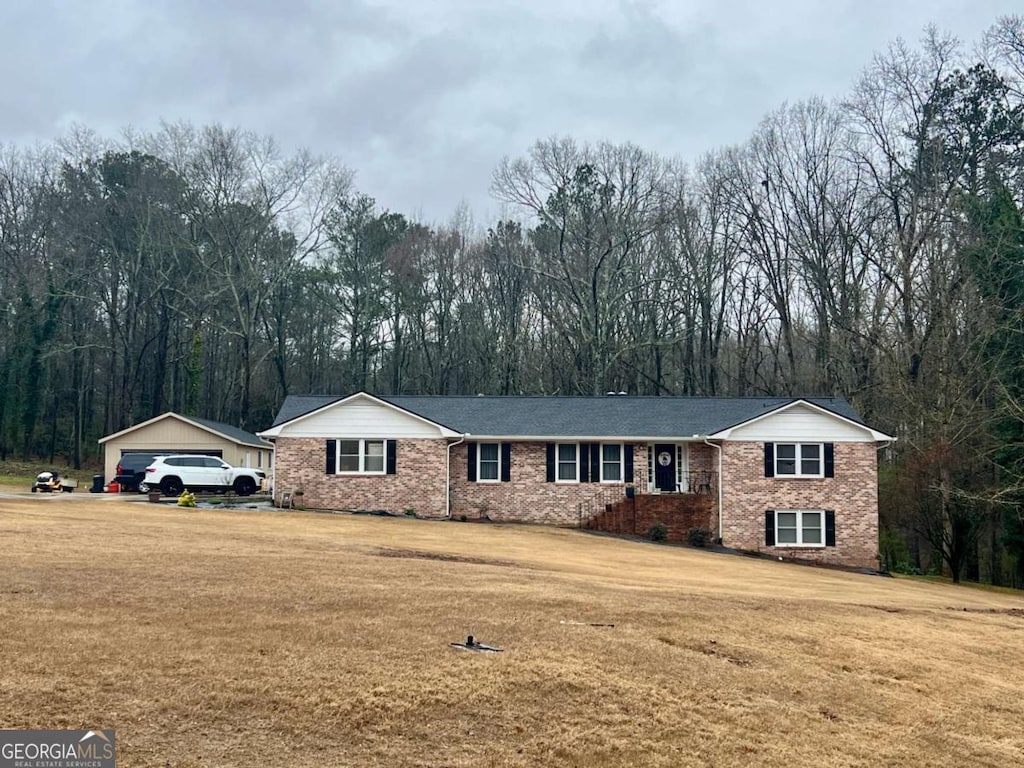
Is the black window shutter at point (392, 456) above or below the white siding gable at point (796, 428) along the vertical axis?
below

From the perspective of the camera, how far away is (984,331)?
3472 centimetres

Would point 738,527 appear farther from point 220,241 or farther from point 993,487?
point 220,241

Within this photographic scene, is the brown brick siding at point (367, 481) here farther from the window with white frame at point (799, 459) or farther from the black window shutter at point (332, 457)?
the window with white frame at point (799, 459)

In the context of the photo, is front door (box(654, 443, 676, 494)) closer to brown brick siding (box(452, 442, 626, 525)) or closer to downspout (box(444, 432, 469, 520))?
brown brick siding (box(452, 442, 626, 525))

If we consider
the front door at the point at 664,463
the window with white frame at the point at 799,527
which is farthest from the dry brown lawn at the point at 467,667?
the front door at the point at 664,463

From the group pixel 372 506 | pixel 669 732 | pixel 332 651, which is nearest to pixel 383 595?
pixel 332 651

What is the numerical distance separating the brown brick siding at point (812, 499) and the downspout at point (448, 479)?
9.14m

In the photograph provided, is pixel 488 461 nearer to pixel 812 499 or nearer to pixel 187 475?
pixel 812 499

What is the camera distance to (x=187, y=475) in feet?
117

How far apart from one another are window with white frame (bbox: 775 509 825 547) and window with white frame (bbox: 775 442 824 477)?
4.15 ft

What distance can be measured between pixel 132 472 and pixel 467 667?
31341mm

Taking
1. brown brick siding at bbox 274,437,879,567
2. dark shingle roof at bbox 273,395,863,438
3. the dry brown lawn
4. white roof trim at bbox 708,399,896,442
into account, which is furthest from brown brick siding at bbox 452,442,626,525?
the dry brown lawn

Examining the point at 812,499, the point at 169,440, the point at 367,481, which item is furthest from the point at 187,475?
the point at 812,499

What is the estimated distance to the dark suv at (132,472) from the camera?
37188mm
